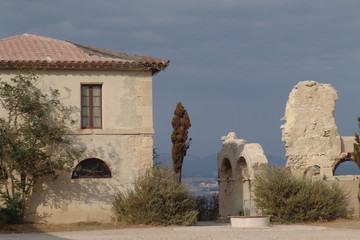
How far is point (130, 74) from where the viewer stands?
2358 centimetres

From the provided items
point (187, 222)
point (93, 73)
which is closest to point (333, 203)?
point (187, 222)

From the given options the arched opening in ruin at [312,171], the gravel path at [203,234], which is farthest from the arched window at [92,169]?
the arched opening in ruin at [312,171]

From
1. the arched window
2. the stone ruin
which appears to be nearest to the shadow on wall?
the arched window

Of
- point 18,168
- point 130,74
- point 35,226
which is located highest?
point 130,74

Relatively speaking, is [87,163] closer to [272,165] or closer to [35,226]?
[35,226]

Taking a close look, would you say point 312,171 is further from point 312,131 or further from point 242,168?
point 242,168

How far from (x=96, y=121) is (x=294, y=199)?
23.7 ft

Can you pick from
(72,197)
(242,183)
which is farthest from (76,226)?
(242,183)

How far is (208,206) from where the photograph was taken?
34.3 meters

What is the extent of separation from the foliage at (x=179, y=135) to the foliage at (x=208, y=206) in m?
1.94

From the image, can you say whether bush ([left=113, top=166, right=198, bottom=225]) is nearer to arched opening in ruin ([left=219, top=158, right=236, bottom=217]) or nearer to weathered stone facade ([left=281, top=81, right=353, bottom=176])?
arched opening in ruin ([left=219, top=158, right=236, bottom=217])

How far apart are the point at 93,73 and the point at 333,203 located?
371 inches

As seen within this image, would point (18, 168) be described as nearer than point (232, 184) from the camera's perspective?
Yes

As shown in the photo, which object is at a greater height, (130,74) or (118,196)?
(130,74)
